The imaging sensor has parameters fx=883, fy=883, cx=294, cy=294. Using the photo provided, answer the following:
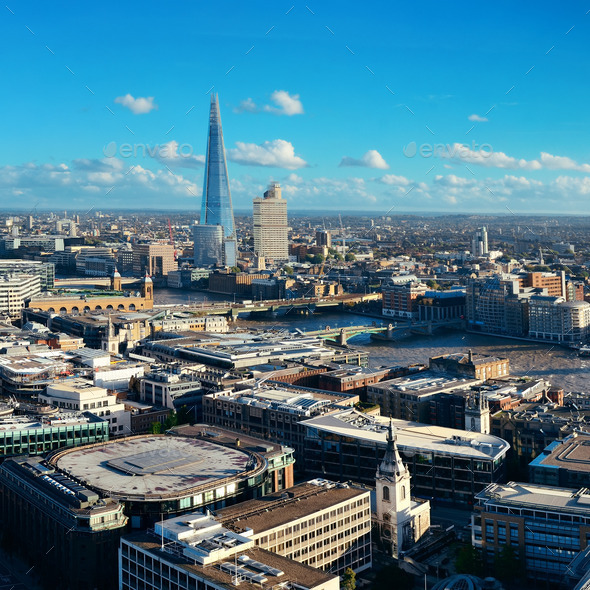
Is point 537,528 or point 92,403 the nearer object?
point 537,528

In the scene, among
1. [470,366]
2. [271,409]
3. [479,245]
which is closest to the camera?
[271,409]

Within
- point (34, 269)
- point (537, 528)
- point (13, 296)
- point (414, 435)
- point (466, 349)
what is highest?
point (34, 269)

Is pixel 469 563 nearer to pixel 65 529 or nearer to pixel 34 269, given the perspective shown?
pixel 65 529

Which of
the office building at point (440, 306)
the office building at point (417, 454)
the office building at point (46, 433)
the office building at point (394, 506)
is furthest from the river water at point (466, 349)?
the office building at point (46, 433)

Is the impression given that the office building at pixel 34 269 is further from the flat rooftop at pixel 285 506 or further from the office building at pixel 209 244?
the flat rooftop at pixel 285 506

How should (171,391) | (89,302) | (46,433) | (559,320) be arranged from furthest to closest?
(89,302), (559,320), (171,391), (46,433)

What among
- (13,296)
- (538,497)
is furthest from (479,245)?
(538,497)

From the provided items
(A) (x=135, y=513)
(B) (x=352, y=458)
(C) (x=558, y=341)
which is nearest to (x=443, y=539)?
(B) (x=352, y=458)
